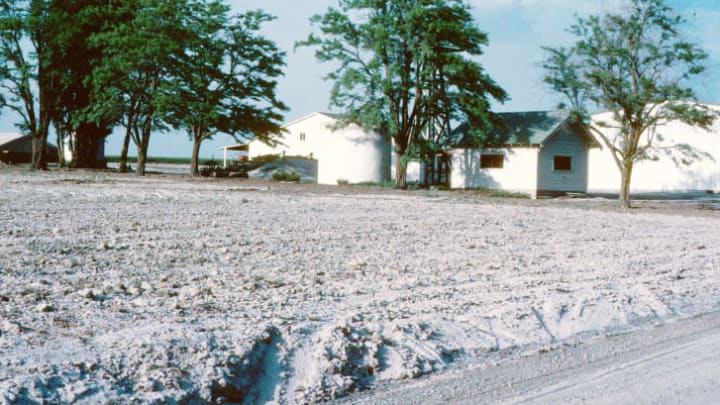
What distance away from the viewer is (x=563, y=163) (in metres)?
37.5

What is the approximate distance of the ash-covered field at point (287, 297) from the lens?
5234 mm

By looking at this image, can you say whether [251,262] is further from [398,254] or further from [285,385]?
[285,385]

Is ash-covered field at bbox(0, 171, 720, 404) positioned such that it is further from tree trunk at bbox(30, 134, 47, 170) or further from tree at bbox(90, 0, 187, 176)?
tree trunk at bbox(30, 134, 47, 170)

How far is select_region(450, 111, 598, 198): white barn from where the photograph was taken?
36.3 metres

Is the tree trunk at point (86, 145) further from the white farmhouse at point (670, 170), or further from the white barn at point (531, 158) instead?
the white farmhouse at point (670, 170)

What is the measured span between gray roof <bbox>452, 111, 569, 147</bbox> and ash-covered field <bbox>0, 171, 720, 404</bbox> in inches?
857

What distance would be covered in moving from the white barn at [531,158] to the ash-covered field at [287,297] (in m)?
21.1

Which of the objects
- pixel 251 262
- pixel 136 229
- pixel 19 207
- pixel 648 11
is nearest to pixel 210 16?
pixel 648 11

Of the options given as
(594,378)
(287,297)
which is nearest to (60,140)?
(287,297)

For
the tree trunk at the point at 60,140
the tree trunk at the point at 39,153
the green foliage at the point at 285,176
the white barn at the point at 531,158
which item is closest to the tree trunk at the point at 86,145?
the tree trunk at the point at 60,140

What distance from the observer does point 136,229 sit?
12.1 meters

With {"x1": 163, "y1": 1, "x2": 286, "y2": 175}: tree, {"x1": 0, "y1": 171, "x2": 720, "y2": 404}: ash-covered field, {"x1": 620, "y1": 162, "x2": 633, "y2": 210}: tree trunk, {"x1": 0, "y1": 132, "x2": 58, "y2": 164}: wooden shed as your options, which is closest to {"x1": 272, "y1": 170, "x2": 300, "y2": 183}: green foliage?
{"x1": 163, "y1": 1, "x2": 286, "y2": 175}: tree

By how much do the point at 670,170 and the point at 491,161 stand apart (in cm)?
1601

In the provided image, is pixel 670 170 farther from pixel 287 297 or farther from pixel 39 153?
pixel 287 297
